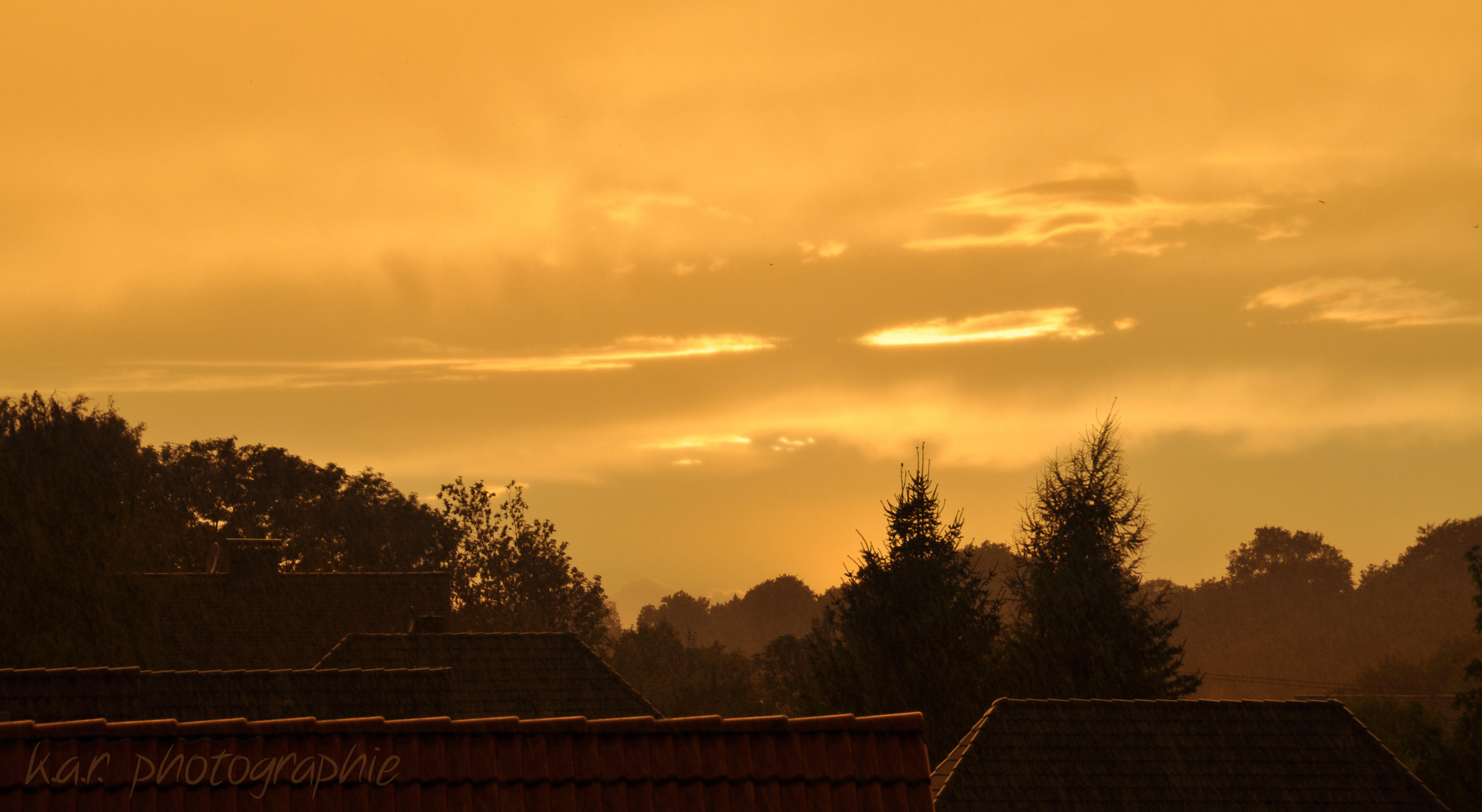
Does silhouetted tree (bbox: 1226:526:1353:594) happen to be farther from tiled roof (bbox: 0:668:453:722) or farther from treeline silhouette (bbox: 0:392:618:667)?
tiled roof (bbox: 0:668:453:722)

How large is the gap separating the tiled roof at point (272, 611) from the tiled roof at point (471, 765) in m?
33.0

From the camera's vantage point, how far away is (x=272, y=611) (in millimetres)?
42969

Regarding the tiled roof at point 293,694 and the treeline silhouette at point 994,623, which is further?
the treeline silhouette at point 994,623

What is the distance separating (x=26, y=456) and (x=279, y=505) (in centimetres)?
3674

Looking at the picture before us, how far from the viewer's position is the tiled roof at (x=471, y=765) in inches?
334

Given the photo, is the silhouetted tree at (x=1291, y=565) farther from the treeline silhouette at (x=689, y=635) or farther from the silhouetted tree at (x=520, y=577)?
the silhouetted tree at (x=520, y=577)

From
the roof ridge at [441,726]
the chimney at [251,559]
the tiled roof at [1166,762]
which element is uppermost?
the chimney at [251,559]

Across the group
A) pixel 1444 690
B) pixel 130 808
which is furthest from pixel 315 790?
pixel 1444 690

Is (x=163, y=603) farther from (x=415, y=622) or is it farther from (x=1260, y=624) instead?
(x=1260, y=624)

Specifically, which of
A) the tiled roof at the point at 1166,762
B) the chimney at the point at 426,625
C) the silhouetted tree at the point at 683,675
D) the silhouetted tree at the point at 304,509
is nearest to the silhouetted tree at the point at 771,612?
the silhouetted tree at the point at 683,675

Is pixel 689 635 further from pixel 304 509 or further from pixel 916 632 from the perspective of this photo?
pixel 916 632

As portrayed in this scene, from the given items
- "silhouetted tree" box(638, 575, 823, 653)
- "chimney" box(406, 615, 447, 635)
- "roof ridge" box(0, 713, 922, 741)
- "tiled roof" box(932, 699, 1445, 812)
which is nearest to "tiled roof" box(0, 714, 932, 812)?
"roof ridge" box(0, 713, 922, 741)

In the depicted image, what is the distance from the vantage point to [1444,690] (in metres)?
74.5

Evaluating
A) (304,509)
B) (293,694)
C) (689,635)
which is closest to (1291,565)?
(689,635)
